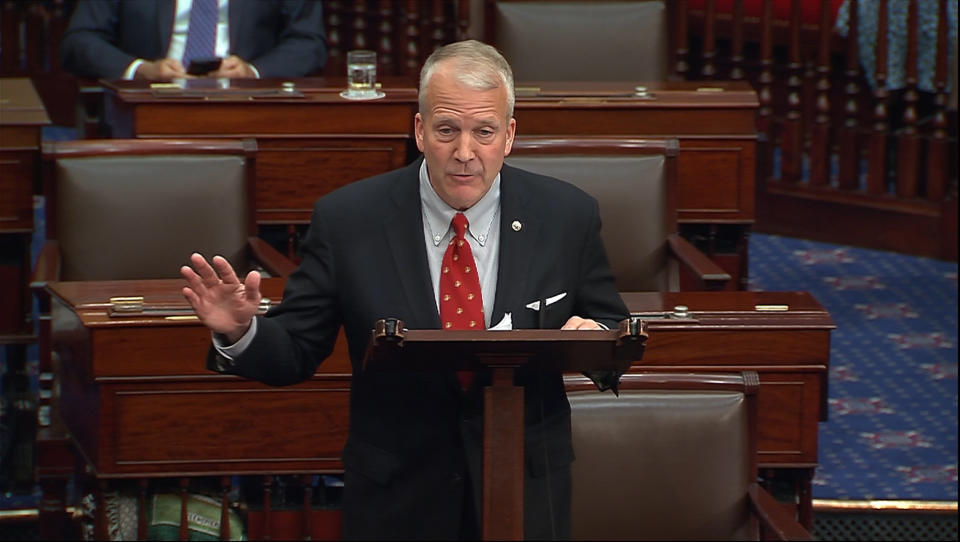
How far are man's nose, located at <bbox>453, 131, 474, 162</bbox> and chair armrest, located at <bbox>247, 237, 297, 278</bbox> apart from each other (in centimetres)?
118

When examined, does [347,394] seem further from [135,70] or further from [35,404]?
[135,70]

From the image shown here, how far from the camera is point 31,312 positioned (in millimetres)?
3434

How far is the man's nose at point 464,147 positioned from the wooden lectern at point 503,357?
322 millimetres

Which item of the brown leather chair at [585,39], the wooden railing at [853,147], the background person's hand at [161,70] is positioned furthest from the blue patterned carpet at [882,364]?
the background person's hand at [161,70]

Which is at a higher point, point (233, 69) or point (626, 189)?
point (233, 69)

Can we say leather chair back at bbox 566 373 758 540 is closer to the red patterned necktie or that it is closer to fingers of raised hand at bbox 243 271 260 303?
the red patterned necktie

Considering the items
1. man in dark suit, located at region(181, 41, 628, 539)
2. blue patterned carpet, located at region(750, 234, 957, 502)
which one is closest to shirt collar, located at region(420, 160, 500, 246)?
man in dark suit, located at region(181, 41, 628, 539)

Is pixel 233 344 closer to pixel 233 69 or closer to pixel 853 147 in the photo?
pixel 233 69

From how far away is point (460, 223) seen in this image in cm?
184

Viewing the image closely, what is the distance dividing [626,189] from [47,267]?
1086 millimetres

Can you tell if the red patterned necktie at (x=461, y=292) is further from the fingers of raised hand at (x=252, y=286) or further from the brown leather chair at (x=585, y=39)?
the brown leather chair at (x=585, y=39)

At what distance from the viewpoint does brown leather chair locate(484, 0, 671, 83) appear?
400 cm

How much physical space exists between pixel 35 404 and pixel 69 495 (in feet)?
1.09

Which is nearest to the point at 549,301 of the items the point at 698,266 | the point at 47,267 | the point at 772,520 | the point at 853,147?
the point at 772,520
